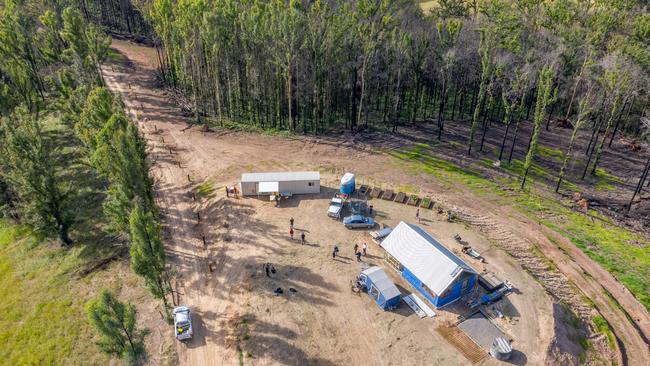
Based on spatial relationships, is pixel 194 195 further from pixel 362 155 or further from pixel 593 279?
pixel 593 279

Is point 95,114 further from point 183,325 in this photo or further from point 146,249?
point 183,325

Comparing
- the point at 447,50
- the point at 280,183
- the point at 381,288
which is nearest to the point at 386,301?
the point at 381,288

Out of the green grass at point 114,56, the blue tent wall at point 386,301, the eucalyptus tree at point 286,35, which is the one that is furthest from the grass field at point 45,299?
the green grass at point 114,56

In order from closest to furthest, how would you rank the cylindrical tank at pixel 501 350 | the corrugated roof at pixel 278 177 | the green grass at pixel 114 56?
the cylindrical tank at pixel 501 350
the corrugated roof at pixel 278 177
the green grass at pixel 114 56

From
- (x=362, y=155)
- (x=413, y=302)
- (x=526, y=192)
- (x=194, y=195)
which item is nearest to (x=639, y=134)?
(x=526, y=192)

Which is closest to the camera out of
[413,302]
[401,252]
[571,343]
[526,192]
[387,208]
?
[571,343]

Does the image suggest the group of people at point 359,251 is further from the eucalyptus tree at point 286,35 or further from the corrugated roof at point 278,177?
the eucalyptus tree at point 286,35
